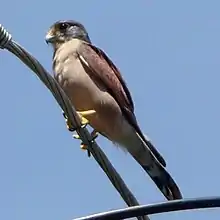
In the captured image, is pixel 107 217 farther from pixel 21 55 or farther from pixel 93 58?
pixel 93 58

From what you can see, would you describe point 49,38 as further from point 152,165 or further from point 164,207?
point 164,207

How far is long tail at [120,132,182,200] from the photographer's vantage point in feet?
19.0

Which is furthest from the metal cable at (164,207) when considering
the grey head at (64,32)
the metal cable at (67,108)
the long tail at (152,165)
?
the grey head at (64,32)

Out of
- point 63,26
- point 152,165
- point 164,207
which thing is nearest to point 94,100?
point 152,165

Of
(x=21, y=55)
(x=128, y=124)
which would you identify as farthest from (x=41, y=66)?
(x=128, y=124)

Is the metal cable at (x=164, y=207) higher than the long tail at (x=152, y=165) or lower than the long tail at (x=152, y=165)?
higher

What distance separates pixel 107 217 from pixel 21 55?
1117 mm

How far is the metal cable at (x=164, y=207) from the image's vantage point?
294 centimetres

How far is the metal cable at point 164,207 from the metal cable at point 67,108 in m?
1.08

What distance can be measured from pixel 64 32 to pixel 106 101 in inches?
59.9

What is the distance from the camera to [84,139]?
4.81 meters

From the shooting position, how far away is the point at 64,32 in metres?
7.66

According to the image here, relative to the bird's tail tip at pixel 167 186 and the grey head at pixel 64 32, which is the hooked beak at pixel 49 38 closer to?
the grey head at pixel 64 32

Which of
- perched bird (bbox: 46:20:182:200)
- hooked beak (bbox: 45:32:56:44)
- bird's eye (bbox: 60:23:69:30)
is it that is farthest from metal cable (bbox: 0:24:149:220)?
bird's eye (bbox: 60:23:69:30)
